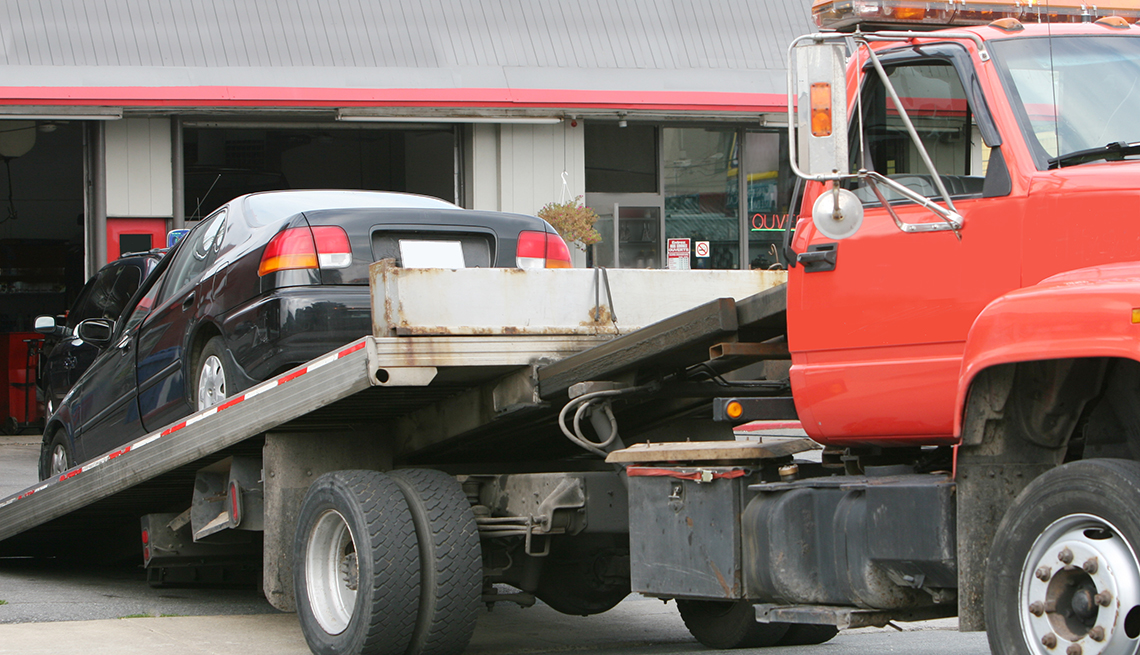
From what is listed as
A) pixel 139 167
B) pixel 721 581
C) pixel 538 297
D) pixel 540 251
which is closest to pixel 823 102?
pixel 721 581

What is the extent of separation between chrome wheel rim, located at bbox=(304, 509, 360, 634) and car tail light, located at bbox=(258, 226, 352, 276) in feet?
3.98

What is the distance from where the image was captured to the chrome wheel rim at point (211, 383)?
7.12 m

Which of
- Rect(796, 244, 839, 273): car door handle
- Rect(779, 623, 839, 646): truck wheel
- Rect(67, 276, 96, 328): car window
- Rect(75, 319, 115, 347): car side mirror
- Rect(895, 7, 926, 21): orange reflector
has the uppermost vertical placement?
Rect(895, 7, 926, 21): orange reflector

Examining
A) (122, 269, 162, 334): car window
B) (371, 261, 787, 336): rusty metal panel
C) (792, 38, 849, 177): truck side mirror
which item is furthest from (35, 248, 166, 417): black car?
(792, 38, 849, 177): truck side mirror

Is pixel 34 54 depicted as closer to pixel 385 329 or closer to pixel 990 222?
pixel 385 329

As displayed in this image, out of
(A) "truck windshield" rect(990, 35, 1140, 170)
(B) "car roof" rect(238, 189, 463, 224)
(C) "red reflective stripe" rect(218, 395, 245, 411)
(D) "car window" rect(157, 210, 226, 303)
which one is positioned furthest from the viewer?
(D) "car window" rect(157, 210, 226, 303)

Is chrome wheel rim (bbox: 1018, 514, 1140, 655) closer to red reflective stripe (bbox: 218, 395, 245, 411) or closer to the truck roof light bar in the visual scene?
the truck roof light bar

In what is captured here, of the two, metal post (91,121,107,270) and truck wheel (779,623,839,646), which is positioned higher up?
metal post (91,121,107,270)

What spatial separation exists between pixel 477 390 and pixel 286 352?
0.95 metres

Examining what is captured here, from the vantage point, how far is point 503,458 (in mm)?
7105

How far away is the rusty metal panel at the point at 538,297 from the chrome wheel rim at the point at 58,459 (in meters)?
4.85

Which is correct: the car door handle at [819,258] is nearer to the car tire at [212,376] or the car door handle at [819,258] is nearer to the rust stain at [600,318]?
the rust stain at [600,318]

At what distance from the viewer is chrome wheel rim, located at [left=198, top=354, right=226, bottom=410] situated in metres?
7.12

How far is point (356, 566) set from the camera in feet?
19.9
